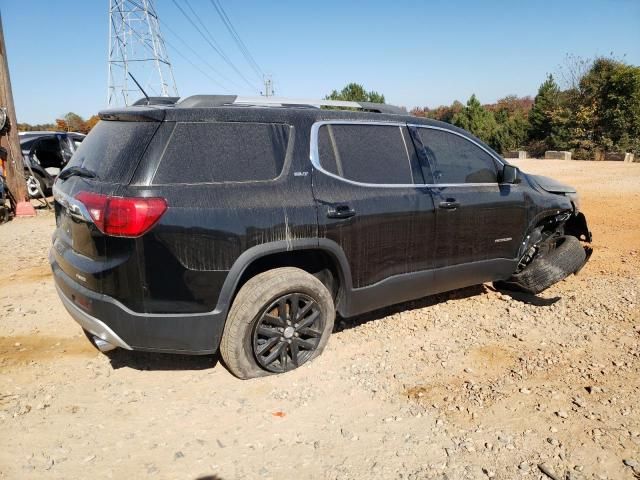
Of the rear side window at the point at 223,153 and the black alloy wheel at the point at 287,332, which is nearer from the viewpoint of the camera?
the rear side window at the point at 223,153

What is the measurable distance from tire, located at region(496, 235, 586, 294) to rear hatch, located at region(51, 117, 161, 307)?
3636mm

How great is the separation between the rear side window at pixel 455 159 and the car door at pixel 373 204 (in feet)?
0.73

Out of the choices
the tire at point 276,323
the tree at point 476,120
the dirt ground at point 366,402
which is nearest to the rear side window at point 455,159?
the dirt ground at point 366,402

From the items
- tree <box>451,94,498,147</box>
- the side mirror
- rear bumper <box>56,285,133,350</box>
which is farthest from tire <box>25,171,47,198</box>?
tree <box>451,94,498,147</box>

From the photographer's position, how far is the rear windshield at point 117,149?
8.98 ft

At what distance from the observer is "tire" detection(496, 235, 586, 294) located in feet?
15.2

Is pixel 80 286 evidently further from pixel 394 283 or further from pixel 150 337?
pixel 394 283

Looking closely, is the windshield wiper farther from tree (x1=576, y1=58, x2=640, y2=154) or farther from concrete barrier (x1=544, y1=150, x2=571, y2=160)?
tree (x1=576, y1=58, x2=640, y2=154)

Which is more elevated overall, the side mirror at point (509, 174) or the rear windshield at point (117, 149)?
the rear windshield at point (117, 149)

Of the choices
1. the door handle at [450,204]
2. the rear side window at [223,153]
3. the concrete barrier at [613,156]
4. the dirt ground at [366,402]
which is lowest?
the dirt ground at [366,402]

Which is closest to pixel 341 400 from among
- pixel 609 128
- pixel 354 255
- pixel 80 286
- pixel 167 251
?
pixel 354 255

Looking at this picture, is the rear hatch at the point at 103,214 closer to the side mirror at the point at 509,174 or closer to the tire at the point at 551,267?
the side mirror at the point at 509,174

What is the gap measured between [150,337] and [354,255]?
1460 mm

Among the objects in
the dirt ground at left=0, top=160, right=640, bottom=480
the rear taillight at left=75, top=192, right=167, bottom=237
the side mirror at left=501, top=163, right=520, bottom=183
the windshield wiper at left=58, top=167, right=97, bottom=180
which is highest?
the windshield wiper at left=58, top=167, right=97, bottom=180
